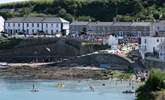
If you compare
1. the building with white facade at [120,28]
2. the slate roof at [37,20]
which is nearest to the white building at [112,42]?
the building with white facade at [120,28]

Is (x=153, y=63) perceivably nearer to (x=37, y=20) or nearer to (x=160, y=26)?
(x=160, y=26)

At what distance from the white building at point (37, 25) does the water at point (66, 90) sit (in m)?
32.1

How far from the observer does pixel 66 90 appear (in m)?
53.4

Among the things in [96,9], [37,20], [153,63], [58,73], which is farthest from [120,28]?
[58,73]

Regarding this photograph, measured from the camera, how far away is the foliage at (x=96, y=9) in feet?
323

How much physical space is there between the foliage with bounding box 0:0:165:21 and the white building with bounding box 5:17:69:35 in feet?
22.2

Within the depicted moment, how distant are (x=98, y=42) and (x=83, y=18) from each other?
21155mm

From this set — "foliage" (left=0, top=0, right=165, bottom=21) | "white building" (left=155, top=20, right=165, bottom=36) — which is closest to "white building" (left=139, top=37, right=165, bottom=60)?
"white building" (left=155, top=20, right=165, bottom=36)

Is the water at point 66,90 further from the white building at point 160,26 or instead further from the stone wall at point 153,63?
the white building at point 160,26

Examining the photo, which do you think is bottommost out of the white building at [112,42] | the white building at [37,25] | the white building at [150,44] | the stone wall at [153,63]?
the white building at [37,25]

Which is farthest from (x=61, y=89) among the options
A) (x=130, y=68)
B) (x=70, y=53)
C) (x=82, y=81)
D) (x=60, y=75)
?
(x=70, y=53)

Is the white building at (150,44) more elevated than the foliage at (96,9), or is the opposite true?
the white building at (150,44)

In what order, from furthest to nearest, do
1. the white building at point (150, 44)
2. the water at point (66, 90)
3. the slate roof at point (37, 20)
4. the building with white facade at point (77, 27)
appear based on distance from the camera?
the slate roof at point (37, 20) → the building with white facade at point (77, 27) → the white building at point (150, 44) → the water at point (66, 90)

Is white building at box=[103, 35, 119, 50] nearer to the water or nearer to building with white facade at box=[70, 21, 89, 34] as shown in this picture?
building with white facade at box=[70, 21, 89, 34]
